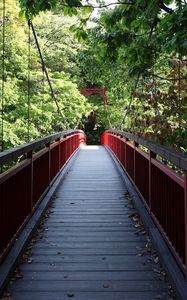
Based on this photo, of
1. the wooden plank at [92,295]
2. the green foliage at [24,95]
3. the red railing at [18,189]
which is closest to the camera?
the wooden plank at [92,295]

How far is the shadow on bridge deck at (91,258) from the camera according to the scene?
2994 mm

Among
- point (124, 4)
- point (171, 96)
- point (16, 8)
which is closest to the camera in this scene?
point (124, 4)

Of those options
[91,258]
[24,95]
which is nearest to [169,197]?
[91,258]

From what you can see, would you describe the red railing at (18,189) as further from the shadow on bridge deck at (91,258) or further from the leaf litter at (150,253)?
the leaf litter at (150,253)

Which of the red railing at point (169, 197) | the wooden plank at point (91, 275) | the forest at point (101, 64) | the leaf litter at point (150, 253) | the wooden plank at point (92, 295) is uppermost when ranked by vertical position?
the forest at point (101, 64)

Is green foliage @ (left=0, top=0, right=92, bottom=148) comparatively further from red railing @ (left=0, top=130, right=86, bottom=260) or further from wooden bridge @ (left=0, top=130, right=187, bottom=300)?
wooden bridge @ (left=0, top=130, right=187, bottom=300)

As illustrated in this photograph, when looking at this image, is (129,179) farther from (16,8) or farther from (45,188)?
(16,8)

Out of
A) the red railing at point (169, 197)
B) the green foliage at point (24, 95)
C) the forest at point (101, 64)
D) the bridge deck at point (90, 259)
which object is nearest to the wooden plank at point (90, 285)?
the bridge deck at point (90, 259)

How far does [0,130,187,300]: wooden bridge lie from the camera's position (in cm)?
302

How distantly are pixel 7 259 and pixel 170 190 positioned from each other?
52.7 inches

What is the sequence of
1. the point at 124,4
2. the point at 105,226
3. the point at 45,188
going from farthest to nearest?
1. the point at 45,188
2. the point at 105,226
3. the point at 124,4

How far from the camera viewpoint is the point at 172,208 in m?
3.46

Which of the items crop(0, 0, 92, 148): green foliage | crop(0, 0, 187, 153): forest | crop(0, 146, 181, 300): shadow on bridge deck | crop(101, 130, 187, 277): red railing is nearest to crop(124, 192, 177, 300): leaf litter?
crop(0, 146, 181, 300): shadow on bridge deck

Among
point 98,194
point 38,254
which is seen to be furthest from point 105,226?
point 98,194
